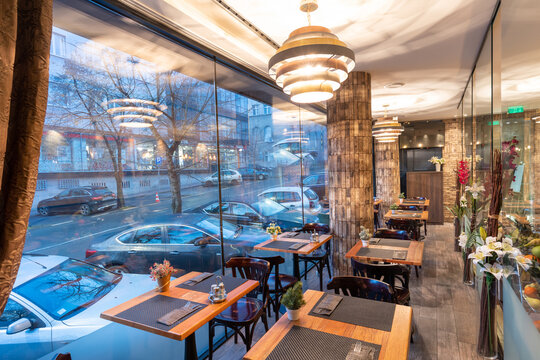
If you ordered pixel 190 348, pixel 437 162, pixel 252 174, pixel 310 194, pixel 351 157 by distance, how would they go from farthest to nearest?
pixel 437 162
pixel 310 194
pixel 351 157
pixel 252 174
pixel 190 348

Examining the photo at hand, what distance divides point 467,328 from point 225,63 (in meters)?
3.89

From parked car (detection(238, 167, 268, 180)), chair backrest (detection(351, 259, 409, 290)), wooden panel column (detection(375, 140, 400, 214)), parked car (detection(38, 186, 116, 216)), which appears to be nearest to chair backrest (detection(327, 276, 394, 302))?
chair backrest (detection(351, 259, 409, 290))

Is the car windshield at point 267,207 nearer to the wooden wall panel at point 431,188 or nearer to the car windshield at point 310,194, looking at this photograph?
the car windshield at point 310,194

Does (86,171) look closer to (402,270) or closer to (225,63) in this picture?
(225,63)

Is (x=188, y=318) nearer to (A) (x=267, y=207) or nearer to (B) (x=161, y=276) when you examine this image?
(B) (x=161, y=276)

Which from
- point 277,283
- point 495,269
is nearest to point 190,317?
point 277,283

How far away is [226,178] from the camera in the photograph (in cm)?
342

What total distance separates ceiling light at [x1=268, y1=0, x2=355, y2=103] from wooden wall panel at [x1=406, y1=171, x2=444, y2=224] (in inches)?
314

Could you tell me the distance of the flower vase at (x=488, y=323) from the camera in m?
2.53

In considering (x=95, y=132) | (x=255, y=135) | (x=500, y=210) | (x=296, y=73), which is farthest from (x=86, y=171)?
(x=500, y=210)

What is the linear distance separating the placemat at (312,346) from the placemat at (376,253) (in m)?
1.64

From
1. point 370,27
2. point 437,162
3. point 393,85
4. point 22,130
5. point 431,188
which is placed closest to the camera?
point 22,130

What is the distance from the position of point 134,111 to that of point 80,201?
0.81 m

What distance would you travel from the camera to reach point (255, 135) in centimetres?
410
